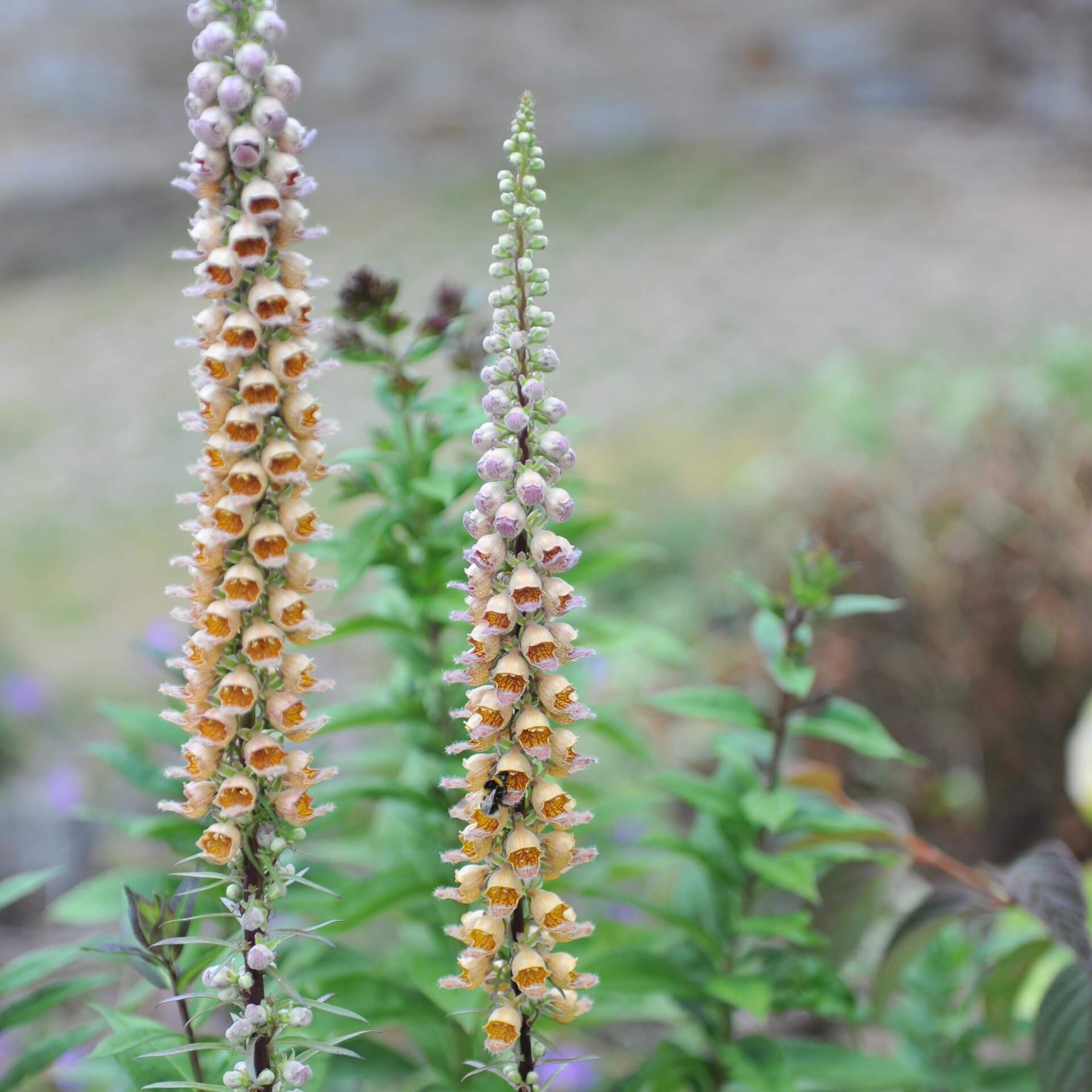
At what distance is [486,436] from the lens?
4.62 ft

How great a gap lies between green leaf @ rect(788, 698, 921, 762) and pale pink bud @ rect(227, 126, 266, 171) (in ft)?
4.66

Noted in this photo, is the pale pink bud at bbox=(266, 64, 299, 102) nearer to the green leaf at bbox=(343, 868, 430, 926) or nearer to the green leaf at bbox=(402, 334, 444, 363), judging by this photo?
the green leaf at bbox=(402, 334, 444, 363)

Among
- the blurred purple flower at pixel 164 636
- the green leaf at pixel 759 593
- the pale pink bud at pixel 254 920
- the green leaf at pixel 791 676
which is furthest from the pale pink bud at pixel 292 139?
the blurred purple flower at pixel 164 636

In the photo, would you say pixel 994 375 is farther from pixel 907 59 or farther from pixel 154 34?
pixel 154 34

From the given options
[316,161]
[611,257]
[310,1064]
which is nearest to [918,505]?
[310,1064]

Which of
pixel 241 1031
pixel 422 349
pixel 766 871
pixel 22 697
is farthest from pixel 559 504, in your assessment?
pixel 22 697

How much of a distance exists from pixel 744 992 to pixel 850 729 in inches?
20.4

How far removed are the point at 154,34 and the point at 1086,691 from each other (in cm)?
1000

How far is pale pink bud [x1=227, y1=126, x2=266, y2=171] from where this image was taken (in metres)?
1.36

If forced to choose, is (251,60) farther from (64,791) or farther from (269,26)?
(64,791)

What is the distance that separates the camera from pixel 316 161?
1077cm

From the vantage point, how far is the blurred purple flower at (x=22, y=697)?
457 cm

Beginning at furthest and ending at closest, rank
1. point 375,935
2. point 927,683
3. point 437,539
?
point 927,683, point 375,935, point 437,539

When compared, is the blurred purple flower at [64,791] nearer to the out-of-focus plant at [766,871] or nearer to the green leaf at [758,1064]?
the out-of-focus plant at [766,871]
